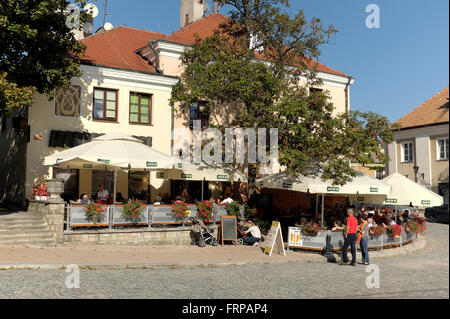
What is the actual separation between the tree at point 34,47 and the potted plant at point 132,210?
16.3 ft

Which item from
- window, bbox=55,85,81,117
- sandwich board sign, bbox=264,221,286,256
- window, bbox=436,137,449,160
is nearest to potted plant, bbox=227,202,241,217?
sandwich board sign, bbox=264,221,286,256

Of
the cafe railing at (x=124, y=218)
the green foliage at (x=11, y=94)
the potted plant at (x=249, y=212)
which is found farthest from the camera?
the potted plant at (x=249, y=212)

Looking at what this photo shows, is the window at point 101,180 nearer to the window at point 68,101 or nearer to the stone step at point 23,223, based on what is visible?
the window at point 68,101

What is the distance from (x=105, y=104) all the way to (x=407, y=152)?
23.9 m

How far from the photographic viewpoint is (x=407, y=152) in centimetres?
3322

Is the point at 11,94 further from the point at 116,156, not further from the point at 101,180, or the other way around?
the point at 101,180

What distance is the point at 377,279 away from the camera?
10.6m

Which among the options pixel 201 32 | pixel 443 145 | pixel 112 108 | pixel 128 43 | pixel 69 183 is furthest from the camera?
pixel 201 32

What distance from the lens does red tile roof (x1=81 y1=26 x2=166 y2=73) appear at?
68.8 feet

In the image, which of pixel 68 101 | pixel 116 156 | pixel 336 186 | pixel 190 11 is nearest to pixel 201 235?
pixel 116 156

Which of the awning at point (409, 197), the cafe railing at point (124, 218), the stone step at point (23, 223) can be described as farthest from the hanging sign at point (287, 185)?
the stone step at point (23, 223)

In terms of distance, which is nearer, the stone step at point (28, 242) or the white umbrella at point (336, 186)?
the stone step at point (28, 242)

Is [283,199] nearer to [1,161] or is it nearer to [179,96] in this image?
[179,96]

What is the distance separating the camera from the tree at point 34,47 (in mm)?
14070
